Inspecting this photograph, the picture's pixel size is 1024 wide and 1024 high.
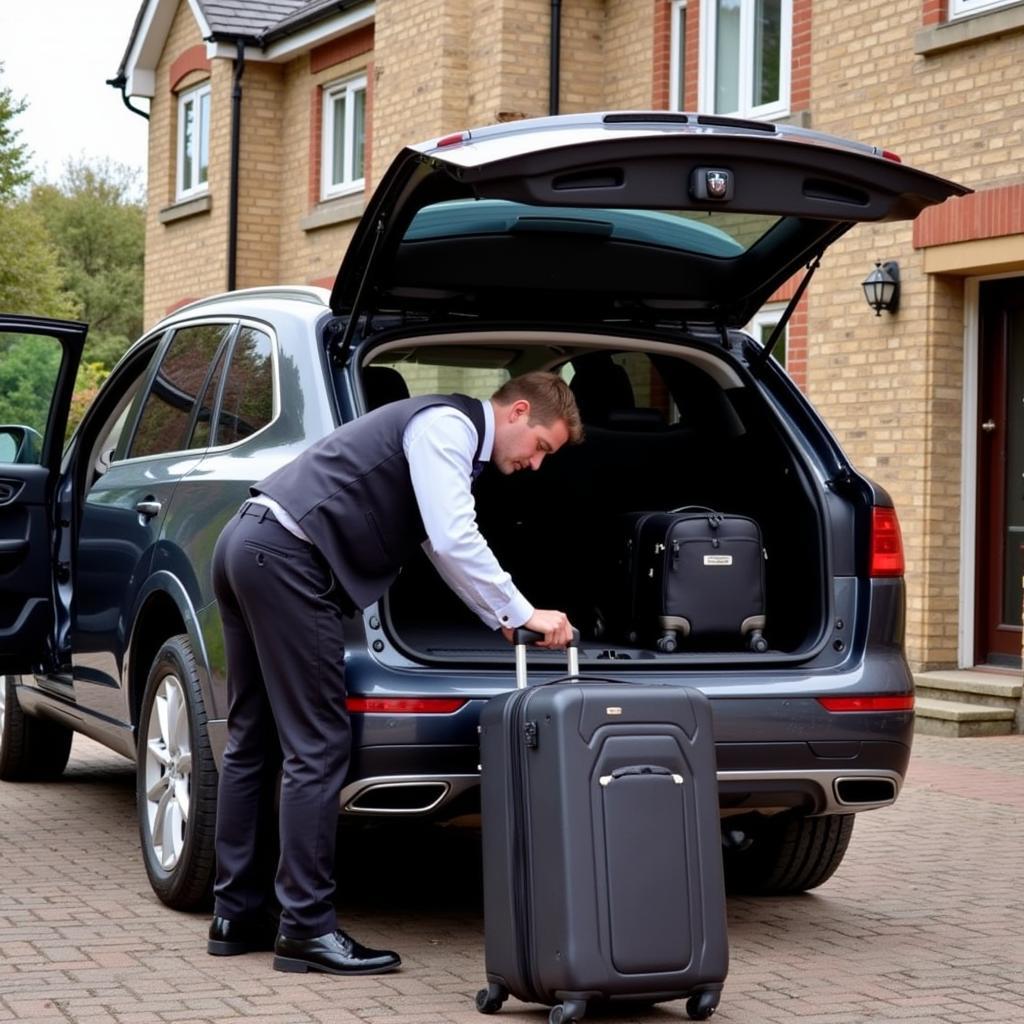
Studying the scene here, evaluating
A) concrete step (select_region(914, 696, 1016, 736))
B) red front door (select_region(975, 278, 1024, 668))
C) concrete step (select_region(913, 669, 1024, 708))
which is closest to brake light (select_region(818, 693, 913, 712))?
concrete step (select_region(914, 696, 1016, 736))

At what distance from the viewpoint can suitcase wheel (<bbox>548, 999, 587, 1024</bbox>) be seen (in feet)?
14.9

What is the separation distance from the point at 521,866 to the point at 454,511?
2.99 feet

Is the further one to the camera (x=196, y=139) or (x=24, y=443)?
(x=196, y=139)

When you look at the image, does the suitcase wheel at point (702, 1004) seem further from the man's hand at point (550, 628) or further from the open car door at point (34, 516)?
the open car door at point (34, 516)

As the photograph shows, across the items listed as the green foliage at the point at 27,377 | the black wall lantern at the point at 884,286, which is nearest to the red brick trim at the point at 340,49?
the black wall lantern at the point at 884,286

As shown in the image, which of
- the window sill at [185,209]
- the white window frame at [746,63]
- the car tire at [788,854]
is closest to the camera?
the car tire at [788,854]

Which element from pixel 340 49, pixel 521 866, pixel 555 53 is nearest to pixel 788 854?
pixel 521 866

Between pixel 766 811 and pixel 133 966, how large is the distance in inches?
70.8

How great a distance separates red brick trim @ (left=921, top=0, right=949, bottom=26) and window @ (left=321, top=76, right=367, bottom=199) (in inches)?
292

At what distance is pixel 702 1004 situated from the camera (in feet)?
15.4

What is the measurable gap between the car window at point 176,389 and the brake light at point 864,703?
7.37 ft

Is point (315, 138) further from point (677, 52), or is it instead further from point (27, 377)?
point (27, 377)

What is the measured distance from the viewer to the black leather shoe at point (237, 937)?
529 cm

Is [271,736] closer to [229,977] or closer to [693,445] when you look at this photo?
[229,977]
